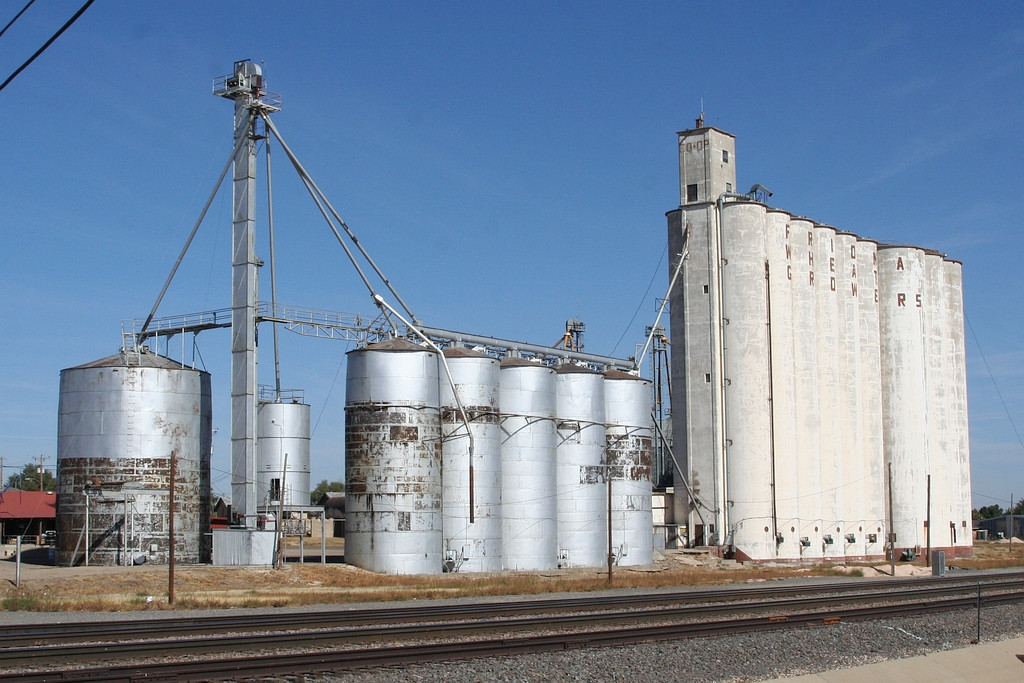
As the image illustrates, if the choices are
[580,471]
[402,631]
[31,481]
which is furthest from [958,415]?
[31,481]

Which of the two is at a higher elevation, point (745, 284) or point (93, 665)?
point (745, 284)

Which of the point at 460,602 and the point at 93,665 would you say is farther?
the point at 460,602

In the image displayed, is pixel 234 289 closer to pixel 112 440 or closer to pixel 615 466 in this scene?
pixel 112 440

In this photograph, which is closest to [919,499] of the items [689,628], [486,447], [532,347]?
[532,347]

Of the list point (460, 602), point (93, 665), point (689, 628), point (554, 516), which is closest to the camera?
point (93, 665)

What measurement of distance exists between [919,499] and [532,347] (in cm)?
3274

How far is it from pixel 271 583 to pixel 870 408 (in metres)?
45.0

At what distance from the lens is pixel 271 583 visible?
151ft

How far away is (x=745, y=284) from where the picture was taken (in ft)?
224

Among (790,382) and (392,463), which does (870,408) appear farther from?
(392,463)

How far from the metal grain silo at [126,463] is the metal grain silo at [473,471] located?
39.4 ft

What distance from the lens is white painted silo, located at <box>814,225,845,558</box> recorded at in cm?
7100

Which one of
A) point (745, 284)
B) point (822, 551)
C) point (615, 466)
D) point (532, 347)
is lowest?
point (822, 551)

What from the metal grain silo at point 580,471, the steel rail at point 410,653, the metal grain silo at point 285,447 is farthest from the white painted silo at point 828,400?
the steel rail at point 410,653
